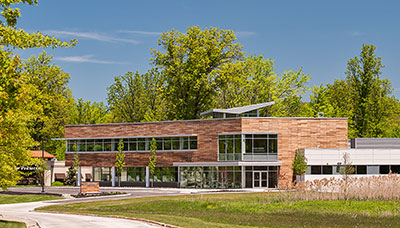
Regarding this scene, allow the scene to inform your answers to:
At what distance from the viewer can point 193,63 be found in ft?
263

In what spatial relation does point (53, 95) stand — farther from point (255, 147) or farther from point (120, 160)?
point (255, 147)

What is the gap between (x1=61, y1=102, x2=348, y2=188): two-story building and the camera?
2496 inches

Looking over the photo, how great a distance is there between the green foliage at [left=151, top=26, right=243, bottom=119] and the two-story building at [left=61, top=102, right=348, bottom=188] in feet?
40.4

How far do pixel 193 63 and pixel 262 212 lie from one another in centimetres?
4777

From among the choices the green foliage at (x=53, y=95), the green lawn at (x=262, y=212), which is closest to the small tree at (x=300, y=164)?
the green lawn at (x=262, y=212)

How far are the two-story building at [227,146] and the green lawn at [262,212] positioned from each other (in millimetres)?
20409

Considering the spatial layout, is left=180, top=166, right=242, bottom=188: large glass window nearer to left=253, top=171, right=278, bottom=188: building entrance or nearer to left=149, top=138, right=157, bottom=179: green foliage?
left=253, top=171, right=278, bottom=188: building entrance

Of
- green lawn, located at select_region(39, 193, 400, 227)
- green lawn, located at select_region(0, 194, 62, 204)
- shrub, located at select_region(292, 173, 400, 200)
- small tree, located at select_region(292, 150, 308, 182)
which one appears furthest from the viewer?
small tree, located at select_region(292, 150, 308, 182)

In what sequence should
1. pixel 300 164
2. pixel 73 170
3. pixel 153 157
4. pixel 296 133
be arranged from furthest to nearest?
pixel 73 170 < pixel 153 157 < pixel 296 133 < pixel 300 164

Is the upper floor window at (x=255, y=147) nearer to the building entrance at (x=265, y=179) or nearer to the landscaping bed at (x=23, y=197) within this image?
the building entrance at (x=265, y=179)

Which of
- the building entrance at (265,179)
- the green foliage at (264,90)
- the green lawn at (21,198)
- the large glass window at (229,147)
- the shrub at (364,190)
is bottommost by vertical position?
the green lawn at (21,198)

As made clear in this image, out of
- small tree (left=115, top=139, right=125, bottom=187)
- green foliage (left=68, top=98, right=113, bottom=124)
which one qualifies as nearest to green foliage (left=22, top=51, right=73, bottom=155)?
green foliage (left=68, top=98, right=113, bottom=124)

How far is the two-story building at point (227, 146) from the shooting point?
6341 centimetres

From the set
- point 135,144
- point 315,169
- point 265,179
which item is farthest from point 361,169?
point 135,144
